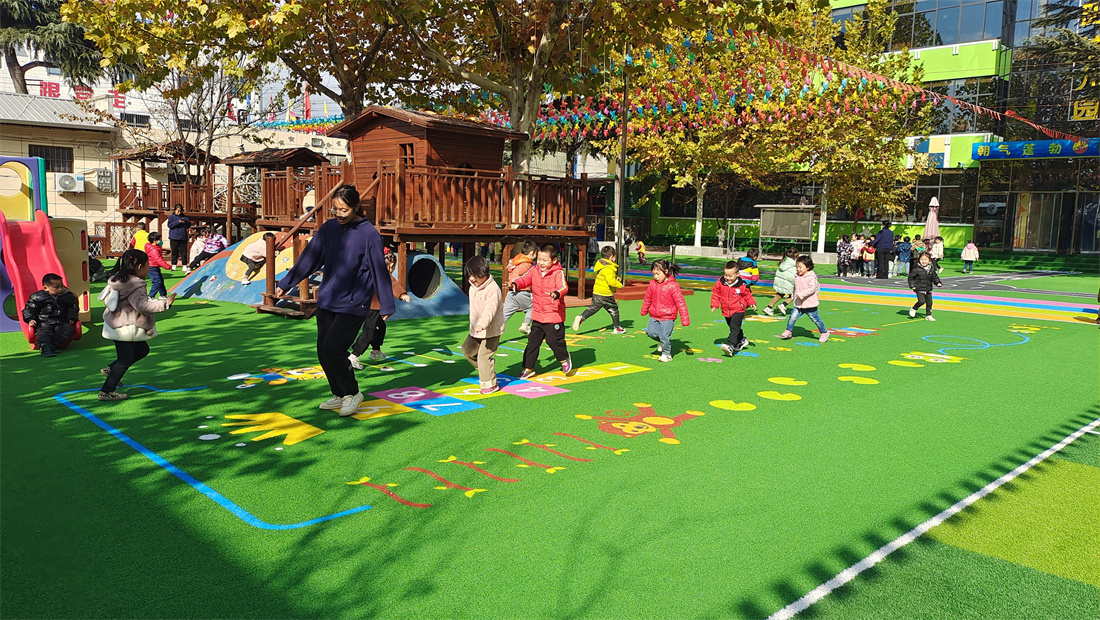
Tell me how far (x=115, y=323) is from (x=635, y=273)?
20670 mm

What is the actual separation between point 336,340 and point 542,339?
290 cm

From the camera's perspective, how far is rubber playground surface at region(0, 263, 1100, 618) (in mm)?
3855

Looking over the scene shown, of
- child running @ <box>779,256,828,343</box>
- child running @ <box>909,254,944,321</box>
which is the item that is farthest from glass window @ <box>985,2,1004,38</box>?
child running @ <box>779,256,828,343</box>

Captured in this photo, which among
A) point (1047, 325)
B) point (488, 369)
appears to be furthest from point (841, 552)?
point (1047, 325)

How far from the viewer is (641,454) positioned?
613 centimetres

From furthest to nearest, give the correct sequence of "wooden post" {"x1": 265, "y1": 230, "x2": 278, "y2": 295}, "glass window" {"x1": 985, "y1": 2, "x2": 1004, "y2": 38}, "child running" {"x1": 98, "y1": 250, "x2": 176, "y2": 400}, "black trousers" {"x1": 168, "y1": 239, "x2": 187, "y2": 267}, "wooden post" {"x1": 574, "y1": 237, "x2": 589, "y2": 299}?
"glass window" {"x1": 985, "y1": 2, "x2": 1004, "y2": 38} < "black trousers" {"x1": 168, "y1": 239, "x2": 187, "y2": 267} < "wooden post" {"x1": 574, "y1": 237, "x2": 589, "y2": 299} < "wooden post" {"x1": 265, "y1": 230, "x2": 278, "y2": 295} < "child running" {"x1": 98, "y1": 250, "x2": 176, "y2": 400}

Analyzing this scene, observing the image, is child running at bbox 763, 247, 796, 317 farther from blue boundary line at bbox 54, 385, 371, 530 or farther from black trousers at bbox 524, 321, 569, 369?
blue boundary line at bbox 54, 385, 371, 530

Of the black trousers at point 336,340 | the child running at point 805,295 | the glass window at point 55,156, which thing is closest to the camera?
the black trousers at point 336,340

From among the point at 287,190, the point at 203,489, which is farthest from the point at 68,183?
→ the point at 203,489

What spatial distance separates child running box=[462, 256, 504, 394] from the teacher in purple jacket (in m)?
1.31

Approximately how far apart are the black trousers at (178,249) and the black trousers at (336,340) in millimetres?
16944

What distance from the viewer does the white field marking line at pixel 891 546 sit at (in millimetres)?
3770

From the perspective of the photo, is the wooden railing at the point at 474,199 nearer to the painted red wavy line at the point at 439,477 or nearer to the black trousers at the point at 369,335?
the black trousers at the point at 369,335

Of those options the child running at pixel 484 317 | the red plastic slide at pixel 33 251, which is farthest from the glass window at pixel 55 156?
the child running at pixel 484 317
